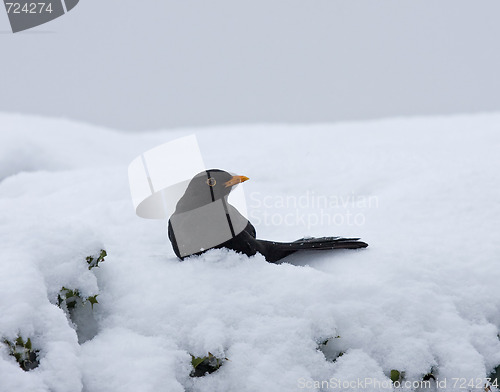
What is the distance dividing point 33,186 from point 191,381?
4.44m

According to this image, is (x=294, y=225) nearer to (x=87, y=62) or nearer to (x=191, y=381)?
(x=191, y=381)

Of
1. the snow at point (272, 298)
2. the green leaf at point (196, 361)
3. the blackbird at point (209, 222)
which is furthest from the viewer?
the blackbird at point (209, 222)

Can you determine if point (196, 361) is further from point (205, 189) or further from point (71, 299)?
point (205, 189)

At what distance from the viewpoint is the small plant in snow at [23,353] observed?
2.55m

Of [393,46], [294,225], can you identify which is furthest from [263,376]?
[393,46]

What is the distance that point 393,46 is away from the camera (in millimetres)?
178000

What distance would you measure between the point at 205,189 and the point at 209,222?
0.81 feet

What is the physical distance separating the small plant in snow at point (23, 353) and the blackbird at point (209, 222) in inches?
54.2
